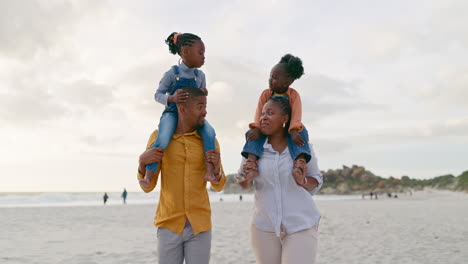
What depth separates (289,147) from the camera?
3.28 meters

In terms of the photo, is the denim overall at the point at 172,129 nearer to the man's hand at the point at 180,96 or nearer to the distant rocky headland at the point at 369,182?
the man's hand at the point at 180,96

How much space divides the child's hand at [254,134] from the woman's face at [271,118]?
5cm

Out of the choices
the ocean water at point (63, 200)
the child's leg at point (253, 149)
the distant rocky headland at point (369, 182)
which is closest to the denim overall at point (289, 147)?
the child's leg at point (253, 149)

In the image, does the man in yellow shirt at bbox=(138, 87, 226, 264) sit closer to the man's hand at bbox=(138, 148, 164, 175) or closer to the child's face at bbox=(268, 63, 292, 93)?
the man's hand at bbox=(138, 148, 164, 175)

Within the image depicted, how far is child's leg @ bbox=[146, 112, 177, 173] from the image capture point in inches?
125

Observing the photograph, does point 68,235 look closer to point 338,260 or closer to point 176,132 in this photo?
point 338,260

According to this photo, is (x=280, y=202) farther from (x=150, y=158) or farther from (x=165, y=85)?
(x=165, y=85)

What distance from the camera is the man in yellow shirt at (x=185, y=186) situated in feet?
10.2

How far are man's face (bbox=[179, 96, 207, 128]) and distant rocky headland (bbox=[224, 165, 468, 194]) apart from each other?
3252 inches

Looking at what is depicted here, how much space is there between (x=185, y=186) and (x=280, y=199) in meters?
0.80

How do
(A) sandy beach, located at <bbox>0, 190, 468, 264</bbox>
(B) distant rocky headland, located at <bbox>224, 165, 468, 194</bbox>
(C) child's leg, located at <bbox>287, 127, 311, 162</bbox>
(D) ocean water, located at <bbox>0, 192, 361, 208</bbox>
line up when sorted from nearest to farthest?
(C) child's leg, located at <bbox>287, 127, 311, 162</bbox>
(A) sandy beach, located at <bbox>0, 190, 468, 264</bbox>
(D) ocean water, located at <bbox>0, 192, 361, 208</bbox>
(B) distant rocky headland, located at <bbox>224, 165, 468, 194</bbox>

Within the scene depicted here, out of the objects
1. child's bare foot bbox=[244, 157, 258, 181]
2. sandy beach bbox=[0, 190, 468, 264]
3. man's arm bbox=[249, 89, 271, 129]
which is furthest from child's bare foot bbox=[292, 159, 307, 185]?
sandy beach bbox=[0, 190, 468, 264]

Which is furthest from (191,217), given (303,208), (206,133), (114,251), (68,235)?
(68,235)

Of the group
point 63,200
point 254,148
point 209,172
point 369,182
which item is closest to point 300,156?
point 254,148
